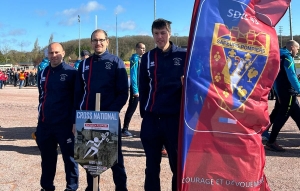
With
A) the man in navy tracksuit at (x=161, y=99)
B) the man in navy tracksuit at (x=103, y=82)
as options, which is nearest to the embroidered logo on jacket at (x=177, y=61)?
the man in navy tracksuit at (x=161, y=99)

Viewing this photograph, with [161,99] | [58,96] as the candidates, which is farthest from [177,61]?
[58,96]

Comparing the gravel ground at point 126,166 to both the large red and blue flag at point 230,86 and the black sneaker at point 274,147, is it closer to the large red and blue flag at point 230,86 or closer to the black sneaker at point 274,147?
the black sneaker at point 274,147

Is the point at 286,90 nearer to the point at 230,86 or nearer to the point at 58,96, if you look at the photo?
the point at 230,86

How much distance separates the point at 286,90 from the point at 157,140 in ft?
12.7

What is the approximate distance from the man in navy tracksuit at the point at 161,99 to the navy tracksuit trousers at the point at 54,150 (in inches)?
42.1

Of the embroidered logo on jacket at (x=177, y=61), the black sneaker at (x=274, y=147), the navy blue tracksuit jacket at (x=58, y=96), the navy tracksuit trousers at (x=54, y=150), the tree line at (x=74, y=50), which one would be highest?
the tree line at (x=74, y=50)

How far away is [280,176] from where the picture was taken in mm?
5195

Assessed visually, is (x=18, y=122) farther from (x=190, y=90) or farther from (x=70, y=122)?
(x=190, y=90)

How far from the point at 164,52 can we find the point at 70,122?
151 centimetres

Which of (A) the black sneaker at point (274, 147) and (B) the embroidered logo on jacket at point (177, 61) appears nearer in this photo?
(B) the embroidered logo on jacket at point (177, 61)

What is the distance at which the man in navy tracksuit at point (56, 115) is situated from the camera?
423cm

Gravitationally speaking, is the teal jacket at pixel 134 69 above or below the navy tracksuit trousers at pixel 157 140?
above

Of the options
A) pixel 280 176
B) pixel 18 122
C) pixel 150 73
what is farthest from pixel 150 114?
pixel 18 122

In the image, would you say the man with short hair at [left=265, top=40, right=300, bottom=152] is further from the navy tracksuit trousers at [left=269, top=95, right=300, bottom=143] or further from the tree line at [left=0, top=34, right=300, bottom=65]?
the tree line at [left=0, top=34, right=300, bottom=65]
